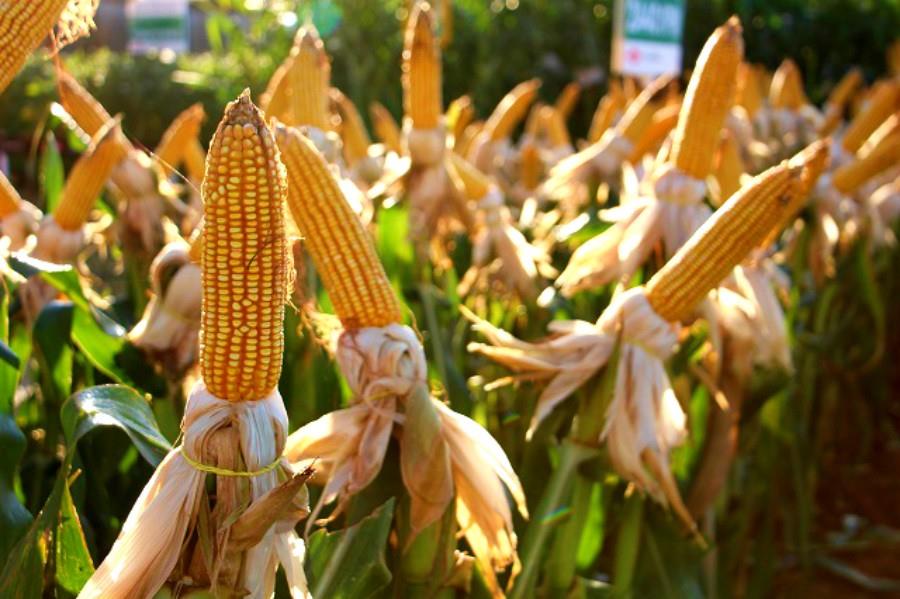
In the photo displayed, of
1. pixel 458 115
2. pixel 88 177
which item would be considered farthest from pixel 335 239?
pixel 458 115

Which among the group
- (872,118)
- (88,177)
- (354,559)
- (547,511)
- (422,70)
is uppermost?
(422,70)

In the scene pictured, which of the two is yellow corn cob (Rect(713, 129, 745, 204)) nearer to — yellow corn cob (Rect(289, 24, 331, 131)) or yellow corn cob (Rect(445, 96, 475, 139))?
yellow corn cob (Rect(445, 96, 475, 139))

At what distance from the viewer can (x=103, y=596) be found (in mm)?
1076

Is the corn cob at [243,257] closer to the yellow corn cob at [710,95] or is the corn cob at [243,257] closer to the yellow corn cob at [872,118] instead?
the yellow corn cob at [710,95]

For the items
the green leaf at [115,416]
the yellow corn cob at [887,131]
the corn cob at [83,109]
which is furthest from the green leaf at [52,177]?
the yellow corn cob at [887,131]

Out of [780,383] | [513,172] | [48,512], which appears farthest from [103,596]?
[513,172]

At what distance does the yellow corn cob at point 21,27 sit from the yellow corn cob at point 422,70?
3.73 feet

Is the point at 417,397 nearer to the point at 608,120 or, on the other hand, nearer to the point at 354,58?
the point at 608,120

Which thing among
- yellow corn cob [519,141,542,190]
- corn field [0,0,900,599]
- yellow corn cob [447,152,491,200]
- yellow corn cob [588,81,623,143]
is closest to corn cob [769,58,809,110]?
yellow corn cob [588,81,623,143]

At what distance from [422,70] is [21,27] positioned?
1243 mm

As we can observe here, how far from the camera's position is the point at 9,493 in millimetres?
1449

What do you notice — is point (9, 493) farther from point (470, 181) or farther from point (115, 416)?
point (470, 181)

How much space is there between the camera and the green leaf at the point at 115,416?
4.31 ft

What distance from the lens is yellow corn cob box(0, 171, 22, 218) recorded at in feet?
5.44
